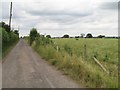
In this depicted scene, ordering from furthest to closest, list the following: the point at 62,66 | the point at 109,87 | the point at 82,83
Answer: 1. the point at 62,66
2. the point at 82,83
3. the point at 109,87

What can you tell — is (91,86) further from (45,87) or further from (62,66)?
(62,66)

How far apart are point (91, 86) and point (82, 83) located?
0.87m

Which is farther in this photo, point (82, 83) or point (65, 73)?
point (65, 73)

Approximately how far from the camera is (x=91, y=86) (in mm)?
10930

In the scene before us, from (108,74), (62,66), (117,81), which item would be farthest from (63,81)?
(62,66)

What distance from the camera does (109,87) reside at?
1011cm

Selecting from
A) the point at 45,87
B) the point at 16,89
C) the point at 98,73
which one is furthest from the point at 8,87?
Result: the point at 98,73

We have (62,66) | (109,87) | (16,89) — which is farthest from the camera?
(62,66)

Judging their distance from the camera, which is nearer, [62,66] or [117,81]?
[117,81]

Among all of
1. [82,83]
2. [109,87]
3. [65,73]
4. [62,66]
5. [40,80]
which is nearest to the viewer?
[109,87]

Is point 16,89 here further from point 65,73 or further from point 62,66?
point 62,66

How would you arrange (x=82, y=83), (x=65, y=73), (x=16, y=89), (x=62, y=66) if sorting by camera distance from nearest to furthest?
(x=16, y=89)
(x=82, y=83)
(x=65, y=73)
(x=62, y=66)

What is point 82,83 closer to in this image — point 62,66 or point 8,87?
point 8,87

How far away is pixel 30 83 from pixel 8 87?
1.16 meters
